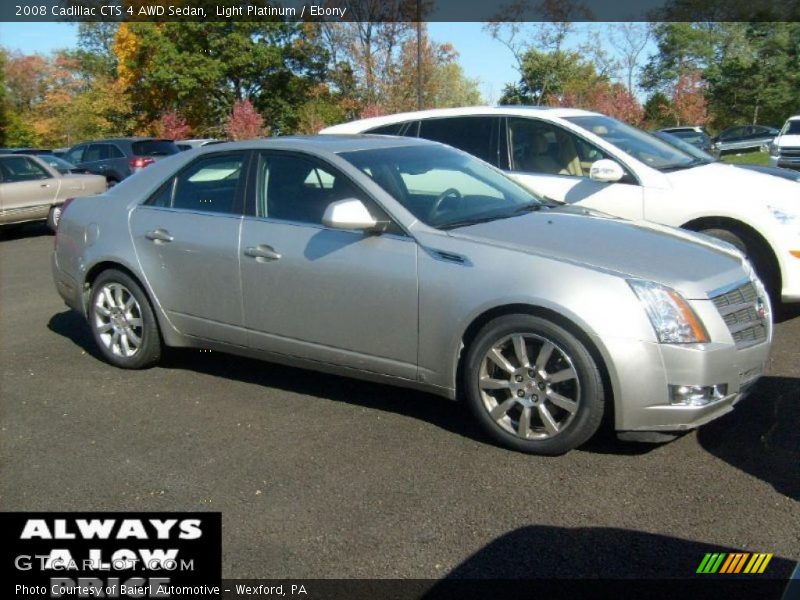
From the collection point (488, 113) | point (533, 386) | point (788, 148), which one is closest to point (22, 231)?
point (488, 113)

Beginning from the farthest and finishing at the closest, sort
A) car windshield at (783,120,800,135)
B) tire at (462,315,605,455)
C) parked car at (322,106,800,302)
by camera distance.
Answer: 1. car windshield at (783,120,800,135)
2. parked car at (322,106,800,302)
3. tire at (462,315,605,455)

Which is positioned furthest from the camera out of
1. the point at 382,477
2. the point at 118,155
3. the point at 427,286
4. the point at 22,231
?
the point at 118,155

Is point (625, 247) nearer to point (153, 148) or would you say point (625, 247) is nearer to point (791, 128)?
point (153, 148)

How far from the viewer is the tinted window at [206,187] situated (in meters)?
5.39

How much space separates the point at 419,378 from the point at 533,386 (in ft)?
2.21

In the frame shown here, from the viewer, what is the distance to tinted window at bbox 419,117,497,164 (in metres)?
7.52

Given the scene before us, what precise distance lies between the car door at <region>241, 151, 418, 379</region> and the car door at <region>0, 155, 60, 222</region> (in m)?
10.7

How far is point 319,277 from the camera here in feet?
15.8

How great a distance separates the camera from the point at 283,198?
5.18 meters

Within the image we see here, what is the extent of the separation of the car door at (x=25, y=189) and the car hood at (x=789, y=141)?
657 inches

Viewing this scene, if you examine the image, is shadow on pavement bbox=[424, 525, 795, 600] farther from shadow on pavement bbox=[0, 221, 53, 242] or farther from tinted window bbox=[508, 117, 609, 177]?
shadow on pavement bbox=[0, 221, 53, 242]

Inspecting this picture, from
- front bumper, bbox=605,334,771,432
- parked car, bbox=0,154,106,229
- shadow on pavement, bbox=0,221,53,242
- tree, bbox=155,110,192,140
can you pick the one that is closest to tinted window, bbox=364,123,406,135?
front bumper, bbox=605,334,771,432

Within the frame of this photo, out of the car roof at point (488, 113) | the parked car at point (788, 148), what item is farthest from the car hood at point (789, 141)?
the car roof at point (488, 113)

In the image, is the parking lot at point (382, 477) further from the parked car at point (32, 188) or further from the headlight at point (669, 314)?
the parked car at point (32, 188)
